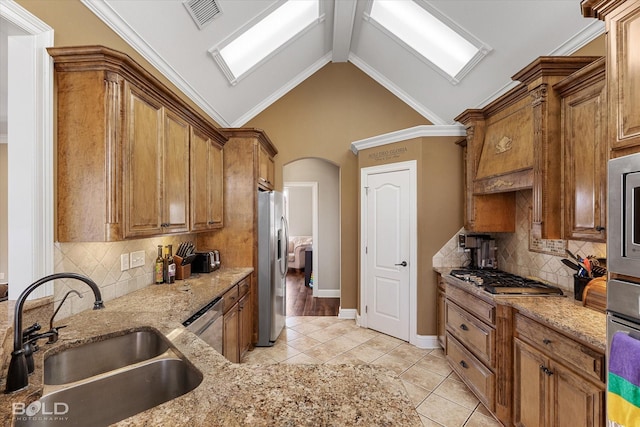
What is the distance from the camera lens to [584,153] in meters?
1.85

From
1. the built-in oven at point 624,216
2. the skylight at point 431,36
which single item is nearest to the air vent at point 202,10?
the skylight at point 431,36

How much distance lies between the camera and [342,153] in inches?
173

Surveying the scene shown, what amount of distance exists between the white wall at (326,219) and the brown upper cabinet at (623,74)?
423 cm

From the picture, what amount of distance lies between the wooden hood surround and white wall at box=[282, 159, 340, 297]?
287 cm

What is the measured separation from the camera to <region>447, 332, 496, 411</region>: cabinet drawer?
219 cm

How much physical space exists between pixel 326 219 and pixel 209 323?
3738 mm

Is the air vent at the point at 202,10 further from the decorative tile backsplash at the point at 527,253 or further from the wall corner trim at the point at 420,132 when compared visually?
the decorative tile backsplash at the point at 527,253

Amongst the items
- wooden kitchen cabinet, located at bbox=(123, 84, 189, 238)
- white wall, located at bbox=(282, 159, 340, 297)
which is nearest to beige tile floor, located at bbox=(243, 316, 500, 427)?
white wall, located at bbox=(282, 159, 340, 297)

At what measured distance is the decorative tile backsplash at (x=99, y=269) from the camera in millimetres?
1647

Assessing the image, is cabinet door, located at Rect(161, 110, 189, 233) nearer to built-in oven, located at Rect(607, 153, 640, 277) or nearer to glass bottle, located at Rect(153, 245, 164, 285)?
glass bottle, located at Rect(153, 245, 164, 285)

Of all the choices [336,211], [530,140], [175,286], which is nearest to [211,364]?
[175,286]

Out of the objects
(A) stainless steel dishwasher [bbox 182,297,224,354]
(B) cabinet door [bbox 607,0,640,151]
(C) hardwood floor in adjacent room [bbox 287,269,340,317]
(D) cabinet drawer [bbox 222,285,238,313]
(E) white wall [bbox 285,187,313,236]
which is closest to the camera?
(B) cabinet door [bbox 607,0,640,151]

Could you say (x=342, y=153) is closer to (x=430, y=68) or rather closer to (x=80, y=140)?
(x=430, y=68)

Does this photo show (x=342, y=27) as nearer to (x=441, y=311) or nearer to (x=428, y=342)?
(x=441, y=311)
